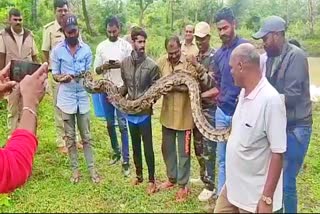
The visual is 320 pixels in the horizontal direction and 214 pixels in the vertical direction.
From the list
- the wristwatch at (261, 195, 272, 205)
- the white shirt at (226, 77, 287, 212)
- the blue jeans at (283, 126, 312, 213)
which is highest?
the white shirt at (226, 77, 287, 212)

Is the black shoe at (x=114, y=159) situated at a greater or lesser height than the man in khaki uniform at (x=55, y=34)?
lesser

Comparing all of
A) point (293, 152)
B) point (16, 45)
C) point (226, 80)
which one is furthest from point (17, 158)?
point (16, 45)

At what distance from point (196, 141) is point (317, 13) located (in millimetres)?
11328

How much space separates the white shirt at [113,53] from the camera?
18.1 feet

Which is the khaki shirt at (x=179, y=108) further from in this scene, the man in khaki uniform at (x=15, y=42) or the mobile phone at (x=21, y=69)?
the mobile phone at (x=21, y=69)

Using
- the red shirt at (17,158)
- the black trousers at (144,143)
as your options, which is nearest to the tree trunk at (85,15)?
the black trousers at (144,143)

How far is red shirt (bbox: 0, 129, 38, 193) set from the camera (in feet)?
5.90

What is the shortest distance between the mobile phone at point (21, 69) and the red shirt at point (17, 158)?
0.81 feet

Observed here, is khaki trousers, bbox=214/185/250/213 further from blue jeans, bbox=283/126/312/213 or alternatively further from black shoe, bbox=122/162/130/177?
black shoe, bbox=122/162/130/177

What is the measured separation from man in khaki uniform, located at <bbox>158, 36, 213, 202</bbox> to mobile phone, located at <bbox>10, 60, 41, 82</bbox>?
245cm

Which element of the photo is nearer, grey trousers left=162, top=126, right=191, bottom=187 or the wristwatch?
the wristwatch

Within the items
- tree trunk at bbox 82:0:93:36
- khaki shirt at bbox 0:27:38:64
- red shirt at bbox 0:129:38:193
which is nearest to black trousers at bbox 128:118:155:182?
khaki shirt at bbox 0:27:38:64

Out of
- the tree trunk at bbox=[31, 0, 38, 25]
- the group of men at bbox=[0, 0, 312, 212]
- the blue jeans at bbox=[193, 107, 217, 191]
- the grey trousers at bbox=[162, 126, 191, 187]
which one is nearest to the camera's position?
the group of men at bbox=[0, 0, 312, 212]

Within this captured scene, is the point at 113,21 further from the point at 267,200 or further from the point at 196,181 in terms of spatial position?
the point at 267,200
